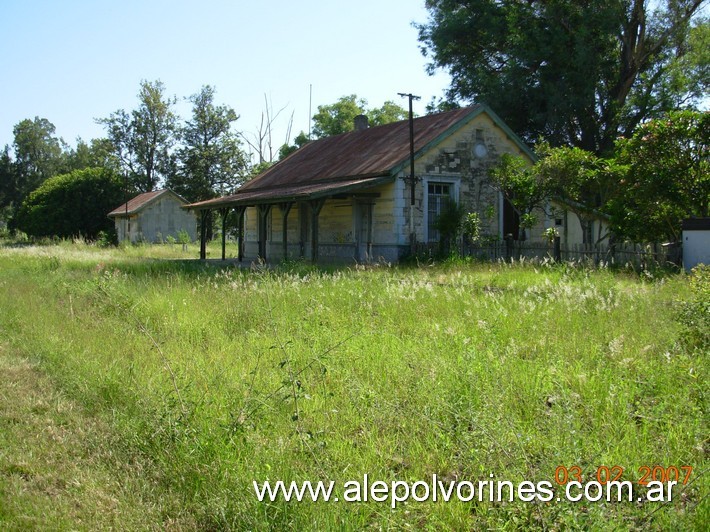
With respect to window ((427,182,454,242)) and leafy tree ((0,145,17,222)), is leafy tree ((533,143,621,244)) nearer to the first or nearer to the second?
window ((427,182,454,242))

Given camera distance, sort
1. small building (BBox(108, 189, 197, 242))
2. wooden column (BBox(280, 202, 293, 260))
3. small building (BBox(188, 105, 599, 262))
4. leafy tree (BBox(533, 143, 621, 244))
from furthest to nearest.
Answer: small building (BBox(108, 189, 197, 242)) < wooden column (BBox(280, 202, 293, 260)) < small building (BBox(188, 105, 599, 262)) < leafy tree (BBox(533, 143, 621, 244))

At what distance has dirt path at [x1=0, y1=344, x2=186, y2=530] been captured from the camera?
3.54 metres

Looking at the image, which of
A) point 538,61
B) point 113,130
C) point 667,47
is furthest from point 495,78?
point 113,130

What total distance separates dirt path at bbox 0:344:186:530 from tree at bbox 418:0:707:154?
2910 centimetres

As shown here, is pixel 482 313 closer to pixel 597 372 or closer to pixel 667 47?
pixel 597 372

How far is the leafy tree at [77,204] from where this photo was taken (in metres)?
49.5

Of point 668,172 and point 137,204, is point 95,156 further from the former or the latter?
point 668,172

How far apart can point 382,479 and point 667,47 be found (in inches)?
1394

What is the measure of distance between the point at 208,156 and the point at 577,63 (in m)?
Answer: 35.8

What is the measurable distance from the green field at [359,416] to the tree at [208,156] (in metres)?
50.2

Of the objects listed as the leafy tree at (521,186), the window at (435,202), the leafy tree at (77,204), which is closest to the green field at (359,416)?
the leafy tree at (521,186)

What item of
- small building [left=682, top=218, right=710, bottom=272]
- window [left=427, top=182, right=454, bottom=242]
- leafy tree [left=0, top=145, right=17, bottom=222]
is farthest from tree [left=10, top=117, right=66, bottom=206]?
small building [left=682, top=218, right=710, bottom=272]

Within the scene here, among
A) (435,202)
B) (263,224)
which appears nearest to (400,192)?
(435,202)
